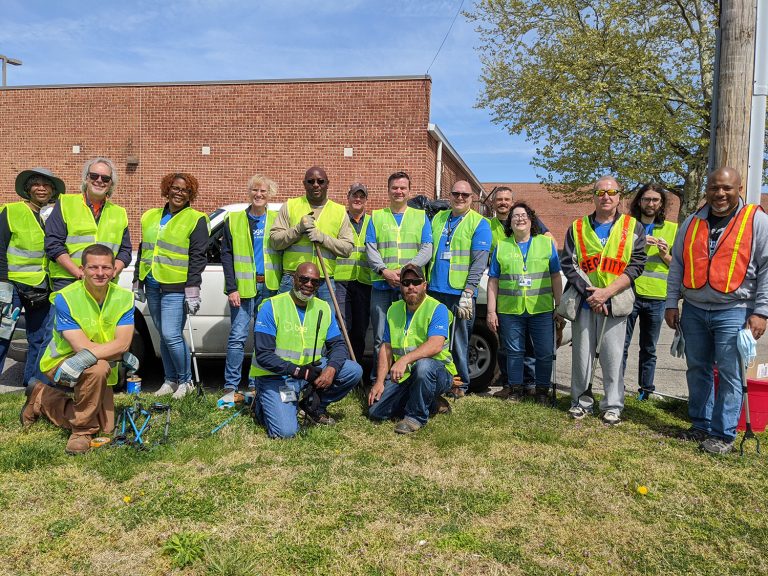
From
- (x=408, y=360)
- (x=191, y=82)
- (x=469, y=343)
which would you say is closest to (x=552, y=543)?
(x=408, y=360)

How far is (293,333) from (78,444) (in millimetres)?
1616

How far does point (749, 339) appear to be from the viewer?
4191 mm

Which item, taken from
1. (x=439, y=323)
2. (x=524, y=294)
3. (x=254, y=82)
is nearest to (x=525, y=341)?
(x=524, y=294)

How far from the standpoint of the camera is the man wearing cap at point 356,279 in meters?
5.74

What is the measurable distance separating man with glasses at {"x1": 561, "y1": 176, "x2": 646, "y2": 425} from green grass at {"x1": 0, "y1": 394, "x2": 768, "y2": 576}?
18.1 inches

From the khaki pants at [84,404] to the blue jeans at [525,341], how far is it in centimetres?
334

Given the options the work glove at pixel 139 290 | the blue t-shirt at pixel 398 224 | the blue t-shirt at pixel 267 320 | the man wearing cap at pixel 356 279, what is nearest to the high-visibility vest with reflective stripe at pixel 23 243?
the work glove at pixel 139 290

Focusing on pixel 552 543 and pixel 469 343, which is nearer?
pixel 552 543

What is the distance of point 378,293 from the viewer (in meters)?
5.60

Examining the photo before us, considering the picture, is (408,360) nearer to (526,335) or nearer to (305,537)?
(526,335)

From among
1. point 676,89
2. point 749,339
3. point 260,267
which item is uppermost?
point 676,89

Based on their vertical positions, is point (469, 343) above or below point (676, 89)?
below

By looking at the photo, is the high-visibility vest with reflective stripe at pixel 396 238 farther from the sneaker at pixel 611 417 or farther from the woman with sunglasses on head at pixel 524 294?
the sneaker at pixel 611 417

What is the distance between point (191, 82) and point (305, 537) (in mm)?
14270
